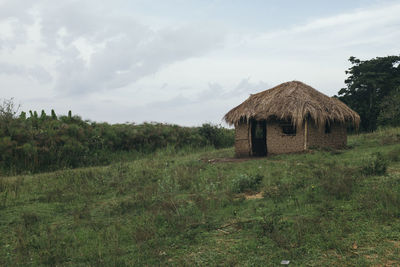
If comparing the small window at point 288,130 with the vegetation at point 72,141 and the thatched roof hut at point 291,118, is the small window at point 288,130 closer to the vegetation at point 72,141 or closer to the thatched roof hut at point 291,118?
the thatched roof hut at point 291,118

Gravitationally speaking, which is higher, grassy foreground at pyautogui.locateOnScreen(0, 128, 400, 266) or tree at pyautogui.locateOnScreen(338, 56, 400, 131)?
tree at pyautogui.locateOnScreen(338, 56, 400, 131)

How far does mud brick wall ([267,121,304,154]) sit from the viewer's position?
45.9 ft

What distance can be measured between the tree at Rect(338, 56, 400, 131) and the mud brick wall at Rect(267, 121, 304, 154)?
1495 cm

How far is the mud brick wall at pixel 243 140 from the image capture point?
51.0ft

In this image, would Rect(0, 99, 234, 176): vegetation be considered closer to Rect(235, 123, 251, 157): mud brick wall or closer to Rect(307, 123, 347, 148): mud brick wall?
Rect(235, 123, 251, 157): mud brick wall

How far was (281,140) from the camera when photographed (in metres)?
14.4

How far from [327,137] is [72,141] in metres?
11.0

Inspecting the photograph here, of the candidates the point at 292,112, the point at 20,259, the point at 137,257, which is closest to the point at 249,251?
the point at 137,257

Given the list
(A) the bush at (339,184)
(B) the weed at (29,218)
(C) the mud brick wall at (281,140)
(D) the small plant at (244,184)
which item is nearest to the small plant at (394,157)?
(A) the bush at (339,184)

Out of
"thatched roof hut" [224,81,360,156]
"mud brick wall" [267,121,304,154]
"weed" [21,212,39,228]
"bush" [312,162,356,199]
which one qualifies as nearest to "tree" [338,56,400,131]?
"thatched roof hut" [224,81,360,156]

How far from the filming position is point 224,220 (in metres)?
5.74

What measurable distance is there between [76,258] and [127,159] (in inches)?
458

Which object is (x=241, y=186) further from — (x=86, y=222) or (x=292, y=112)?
(x=292, y=112)

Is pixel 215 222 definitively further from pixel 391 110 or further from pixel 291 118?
pixel 391 110
